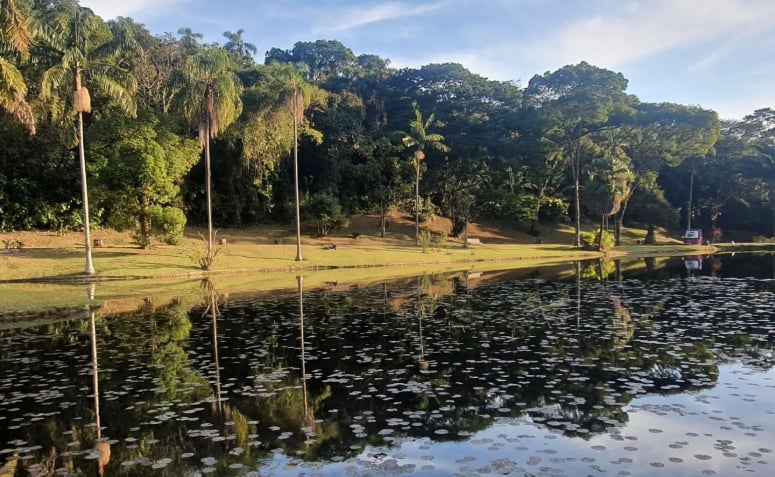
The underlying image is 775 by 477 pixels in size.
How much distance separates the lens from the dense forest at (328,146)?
39.2 metres

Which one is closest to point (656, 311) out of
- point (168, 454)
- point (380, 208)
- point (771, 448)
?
point (771, 448)

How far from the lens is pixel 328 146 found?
66.2 m

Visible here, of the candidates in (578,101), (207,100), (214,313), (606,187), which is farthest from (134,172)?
(606,187)

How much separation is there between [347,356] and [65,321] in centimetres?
1127

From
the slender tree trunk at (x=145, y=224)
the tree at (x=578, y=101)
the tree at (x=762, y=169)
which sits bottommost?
the slender tree trunk at (x=145, y=224)

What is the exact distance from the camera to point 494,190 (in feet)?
218

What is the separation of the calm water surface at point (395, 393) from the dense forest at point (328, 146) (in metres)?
21.4

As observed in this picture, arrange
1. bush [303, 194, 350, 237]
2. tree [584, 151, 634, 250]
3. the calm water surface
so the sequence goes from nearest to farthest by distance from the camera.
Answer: the calm water surface → bush [303, 194, 350, 237] → tree [584, 151, 634, 250]

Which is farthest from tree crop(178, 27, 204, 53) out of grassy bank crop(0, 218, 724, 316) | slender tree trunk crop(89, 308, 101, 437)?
slender tree trunk crop(89, 308, 101, 437)

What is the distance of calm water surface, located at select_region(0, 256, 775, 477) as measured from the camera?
765 cm

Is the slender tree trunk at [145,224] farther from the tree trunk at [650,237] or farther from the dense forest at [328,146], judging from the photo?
the tree trunk at [650,237]

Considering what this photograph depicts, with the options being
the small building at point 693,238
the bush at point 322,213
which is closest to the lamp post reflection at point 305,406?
the bush at point 322,213

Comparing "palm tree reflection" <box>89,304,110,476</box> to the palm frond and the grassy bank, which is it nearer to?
the grassy bank

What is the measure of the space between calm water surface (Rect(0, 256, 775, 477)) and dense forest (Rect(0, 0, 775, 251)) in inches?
843
